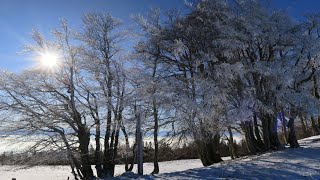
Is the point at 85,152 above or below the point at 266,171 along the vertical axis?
above

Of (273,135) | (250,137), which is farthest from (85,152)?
(273,135)

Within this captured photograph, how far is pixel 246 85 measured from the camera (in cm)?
1977

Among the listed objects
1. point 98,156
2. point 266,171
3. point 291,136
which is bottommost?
point 266,171

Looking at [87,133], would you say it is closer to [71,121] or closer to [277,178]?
[71,121]

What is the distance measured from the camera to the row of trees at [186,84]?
18391 millimetres

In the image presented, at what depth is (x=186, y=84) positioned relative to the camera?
19.8 metres

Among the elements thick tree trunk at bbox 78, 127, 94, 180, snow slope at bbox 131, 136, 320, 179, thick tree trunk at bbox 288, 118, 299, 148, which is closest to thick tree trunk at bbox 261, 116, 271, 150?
thick tree trunk at bbox 288, 118, 299, 148

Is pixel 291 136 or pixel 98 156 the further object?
pixel 291 136

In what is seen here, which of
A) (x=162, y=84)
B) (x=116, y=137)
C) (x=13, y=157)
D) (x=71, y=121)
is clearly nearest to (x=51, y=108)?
(x=71, y=121)

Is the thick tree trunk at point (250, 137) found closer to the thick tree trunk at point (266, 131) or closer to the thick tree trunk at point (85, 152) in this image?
the thick tree trunk at point (266, 131)

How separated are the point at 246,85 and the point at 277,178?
9.15 m

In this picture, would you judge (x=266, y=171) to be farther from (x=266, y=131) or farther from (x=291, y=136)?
(x=291, y=136)

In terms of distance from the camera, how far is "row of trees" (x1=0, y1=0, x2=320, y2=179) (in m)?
Answer: 18.4

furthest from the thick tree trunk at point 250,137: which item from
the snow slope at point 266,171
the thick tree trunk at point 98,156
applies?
the thick tree trunk at point 98,156
